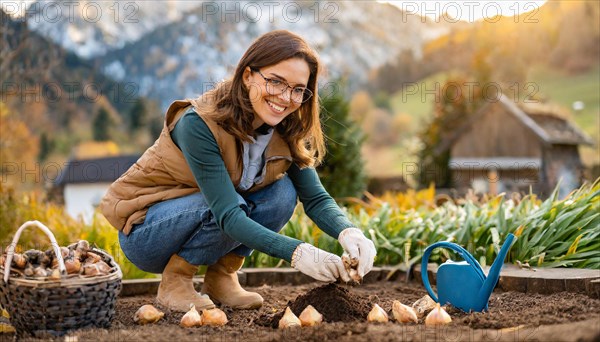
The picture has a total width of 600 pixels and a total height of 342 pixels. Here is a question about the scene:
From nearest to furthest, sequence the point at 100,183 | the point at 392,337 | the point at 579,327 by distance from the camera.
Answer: the point at 579,327
the point at 392,337
the point at 100,183

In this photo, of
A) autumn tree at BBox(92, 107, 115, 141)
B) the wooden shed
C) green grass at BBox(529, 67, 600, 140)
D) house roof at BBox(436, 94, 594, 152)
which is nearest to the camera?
house roof at BBox(436, 94, 594, 152)

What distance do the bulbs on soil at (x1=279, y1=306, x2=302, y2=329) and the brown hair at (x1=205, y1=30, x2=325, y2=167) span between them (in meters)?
0.72

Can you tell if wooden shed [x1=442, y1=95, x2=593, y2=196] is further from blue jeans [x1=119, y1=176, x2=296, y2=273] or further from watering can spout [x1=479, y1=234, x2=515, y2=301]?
watering can spout [x1=479, y1=234, x2=515, y2=301]

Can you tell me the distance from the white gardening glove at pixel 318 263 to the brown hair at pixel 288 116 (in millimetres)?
581

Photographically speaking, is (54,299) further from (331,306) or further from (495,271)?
(495,271)

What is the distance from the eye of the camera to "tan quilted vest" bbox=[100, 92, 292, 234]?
8.34 feet

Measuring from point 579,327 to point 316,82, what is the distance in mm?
1380

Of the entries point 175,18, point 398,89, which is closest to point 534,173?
point 398,89

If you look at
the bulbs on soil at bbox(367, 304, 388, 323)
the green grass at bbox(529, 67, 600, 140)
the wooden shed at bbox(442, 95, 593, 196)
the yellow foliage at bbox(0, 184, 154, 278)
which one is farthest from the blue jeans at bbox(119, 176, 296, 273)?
the green grass at bbox(529, 67, 600, 140)

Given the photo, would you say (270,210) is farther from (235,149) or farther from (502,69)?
(502,69)

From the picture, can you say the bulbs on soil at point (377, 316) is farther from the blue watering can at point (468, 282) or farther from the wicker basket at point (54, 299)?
the wicker basket at point (54, 299)

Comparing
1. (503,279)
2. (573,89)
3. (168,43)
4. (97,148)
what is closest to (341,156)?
(503,279)

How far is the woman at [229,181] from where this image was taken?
7.82 ft

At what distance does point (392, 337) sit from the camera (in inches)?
70.7
